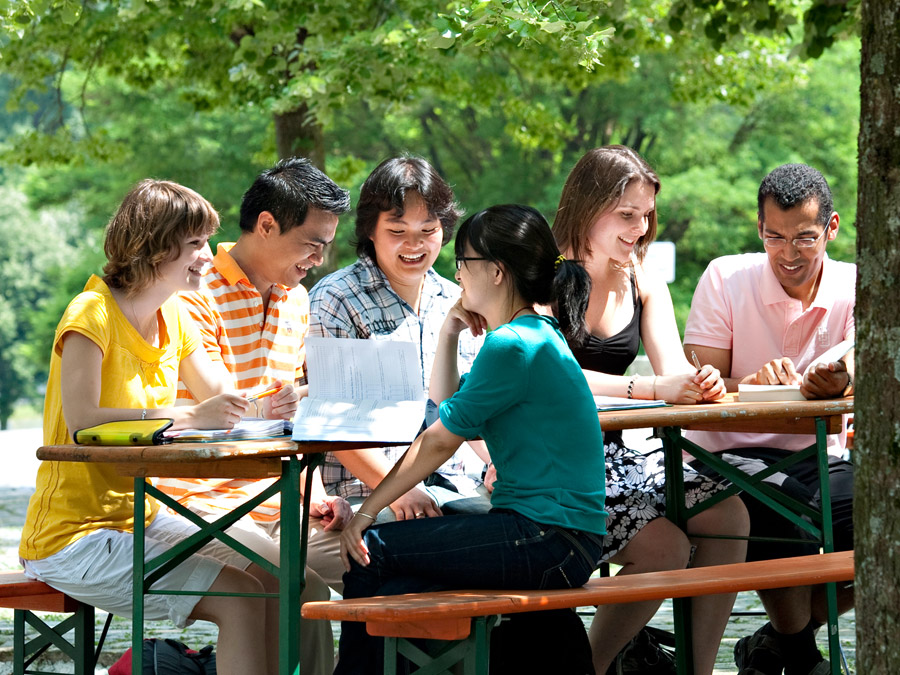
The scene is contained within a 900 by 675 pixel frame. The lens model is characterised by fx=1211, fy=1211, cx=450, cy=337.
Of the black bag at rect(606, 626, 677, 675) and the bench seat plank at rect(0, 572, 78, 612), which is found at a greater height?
the bench seat plank at rect(0, 572, 78, 612)

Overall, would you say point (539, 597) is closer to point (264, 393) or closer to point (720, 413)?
point (720, 413)

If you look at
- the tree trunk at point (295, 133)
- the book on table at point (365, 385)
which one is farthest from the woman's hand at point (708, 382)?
the tree trunk at point (295, 133)

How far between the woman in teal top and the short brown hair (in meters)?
1.01

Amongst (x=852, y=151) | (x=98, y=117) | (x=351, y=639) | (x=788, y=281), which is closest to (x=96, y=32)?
(x=788, y=281)

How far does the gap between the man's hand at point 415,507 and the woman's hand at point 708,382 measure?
3.07 feet

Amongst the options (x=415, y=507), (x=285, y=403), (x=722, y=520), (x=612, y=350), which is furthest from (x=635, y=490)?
(x=285, y=403)

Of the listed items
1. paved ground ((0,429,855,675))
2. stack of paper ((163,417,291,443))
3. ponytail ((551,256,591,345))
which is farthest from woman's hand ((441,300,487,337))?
paved ground ((0,429,855,675))

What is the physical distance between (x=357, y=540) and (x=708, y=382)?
4.43 ft

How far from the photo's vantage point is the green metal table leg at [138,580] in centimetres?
324

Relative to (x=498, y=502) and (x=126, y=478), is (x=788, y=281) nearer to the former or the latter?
(x=498, y=502)

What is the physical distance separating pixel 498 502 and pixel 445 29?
2204 mm

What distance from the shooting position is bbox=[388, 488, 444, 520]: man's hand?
3.67 m

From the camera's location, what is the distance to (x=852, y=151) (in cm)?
2186

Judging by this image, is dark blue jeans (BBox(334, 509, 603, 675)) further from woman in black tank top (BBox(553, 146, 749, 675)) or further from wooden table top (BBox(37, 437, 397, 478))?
woman in black tank top (BBox(553, 146, 749, 675))
